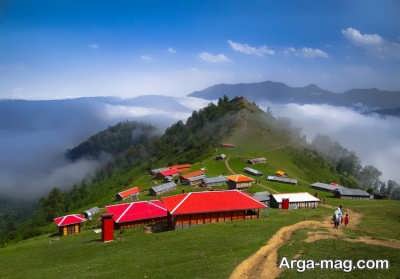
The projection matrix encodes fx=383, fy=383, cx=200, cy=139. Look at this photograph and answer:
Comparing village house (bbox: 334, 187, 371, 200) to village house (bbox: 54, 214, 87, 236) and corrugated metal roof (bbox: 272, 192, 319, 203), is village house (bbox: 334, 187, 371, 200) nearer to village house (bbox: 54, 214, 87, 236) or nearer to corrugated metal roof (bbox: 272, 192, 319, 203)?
corrugated metal roof (bbox: 272, 192, 319, 203)

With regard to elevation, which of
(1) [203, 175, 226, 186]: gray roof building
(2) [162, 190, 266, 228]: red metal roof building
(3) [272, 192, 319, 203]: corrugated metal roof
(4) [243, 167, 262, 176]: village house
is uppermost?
(2) [162, 190, 266, 228]: red metal roof building

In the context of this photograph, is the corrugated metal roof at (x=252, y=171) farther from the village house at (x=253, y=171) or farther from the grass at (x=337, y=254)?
the grass at (x=337, y=254)

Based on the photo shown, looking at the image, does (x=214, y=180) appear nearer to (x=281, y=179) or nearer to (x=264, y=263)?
(x=281, y=179)

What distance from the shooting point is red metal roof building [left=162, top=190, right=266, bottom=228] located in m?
55.8

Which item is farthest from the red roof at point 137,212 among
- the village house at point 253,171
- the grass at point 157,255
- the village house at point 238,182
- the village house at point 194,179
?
the village house at point 253,171

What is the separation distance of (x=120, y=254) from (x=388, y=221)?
3649 centimetres

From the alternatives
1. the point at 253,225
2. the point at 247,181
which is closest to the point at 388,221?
the point at 253,225

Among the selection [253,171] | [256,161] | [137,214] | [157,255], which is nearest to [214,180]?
[253,171]

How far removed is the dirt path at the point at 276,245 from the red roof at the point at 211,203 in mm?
11007

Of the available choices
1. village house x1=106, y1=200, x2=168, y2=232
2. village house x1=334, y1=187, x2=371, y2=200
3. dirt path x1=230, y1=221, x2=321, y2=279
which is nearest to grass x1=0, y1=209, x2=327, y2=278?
dirt path x1=230, y1=221, x2=321, y2=279

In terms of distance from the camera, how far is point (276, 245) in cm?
3634

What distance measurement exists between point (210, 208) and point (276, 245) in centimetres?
2116

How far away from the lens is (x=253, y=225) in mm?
47781

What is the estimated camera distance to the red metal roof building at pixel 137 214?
199 ft
